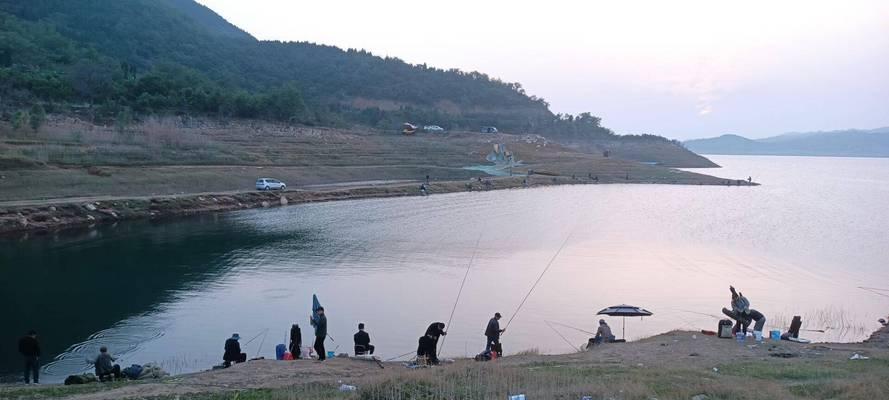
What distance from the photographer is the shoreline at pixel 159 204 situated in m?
41.9

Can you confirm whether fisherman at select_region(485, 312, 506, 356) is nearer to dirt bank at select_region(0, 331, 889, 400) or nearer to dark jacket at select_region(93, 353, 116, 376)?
dirt bank at select_region(0, 331, 889, 400)

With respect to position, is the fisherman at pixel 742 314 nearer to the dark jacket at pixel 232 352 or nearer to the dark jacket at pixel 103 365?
the dark jacket at pixel 232 352

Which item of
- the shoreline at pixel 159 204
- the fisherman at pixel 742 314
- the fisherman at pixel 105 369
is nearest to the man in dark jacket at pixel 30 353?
the fisherman at pixel 105 369

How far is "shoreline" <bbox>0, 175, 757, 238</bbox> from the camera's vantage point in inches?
1649

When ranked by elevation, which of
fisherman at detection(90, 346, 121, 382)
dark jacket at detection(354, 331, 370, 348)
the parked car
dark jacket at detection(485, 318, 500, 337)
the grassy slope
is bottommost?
fisherman at detection(90, 346, 121, 382)

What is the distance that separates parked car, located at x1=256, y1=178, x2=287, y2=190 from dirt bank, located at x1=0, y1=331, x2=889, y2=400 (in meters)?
46.9

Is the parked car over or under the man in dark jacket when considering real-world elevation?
over

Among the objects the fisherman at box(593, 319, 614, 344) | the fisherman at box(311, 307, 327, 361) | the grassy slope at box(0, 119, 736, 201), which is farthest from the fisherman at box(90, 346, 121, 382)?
the grassy slope at box(0, 119, 736, 201)

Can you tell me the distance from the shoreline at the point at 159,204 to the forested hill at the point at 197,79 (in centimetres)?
2291

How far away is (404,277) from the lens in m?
31.4

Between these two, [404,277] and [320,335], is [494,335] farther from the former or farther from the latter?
[404,277]

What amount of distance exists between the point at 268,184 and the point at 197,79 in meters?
51.4

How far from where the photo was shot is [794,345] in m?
19.8

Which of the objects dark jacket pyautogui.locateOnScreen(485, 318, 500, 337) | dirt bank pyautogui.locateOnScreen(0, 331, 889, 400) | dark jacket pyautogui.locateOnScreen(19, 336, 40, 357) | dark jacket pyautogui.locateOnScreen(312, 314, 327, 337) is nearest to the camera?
dirt bank pyautogui.locateOnScreen(0, 331, 889, 400)
